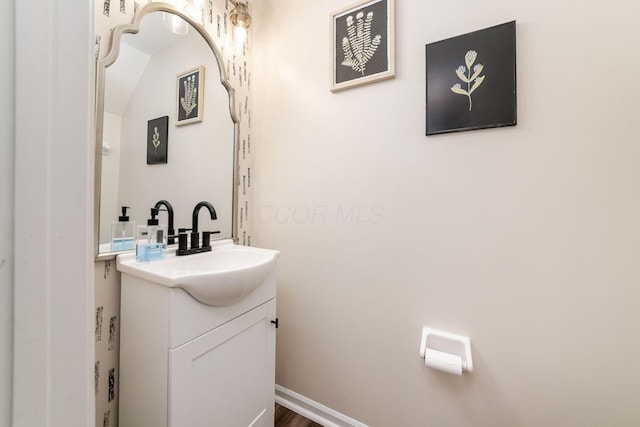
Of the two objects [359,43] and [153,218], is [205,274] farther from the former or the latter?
[359,43]

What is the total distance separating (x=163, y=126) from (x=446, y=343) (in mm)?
1581

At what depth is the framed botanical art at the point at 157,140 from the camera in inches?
42.0

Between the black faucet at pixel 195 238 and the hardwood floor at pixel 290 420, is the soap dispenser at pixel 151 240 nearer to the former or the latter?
the black faucet at pixel 195 238

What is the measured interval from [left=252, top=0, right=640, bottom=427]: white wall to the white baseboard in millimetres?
39

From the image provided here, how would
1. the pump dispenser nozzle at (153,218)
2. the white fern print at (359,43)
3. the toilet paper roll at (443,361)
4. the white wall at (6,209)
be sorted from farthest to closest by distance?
1. the white fern print at (359,43)
2. the pump dispenser nozzle at (153,218)
3. the toilet paper roll at (443,361)
4. the white wall at (6,209)

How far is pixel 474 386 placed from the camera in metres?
0.94

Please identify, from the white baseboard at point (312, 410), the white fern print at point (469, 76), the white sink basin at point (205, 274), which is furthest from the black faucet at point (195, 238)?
the white fern print at point (469, 76)

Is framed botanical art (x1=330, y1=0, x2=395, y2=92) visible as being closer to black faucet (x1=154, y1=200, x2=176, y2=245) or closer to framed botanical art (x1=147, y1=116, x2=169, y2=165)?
framed botanical art (x1=147, y1=116, x2=169, y2=165)

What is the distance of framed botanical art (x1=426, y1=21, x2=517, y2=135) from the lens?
34.5 inches

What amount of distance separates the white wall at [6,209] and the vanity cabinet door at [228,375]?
55 centimetres

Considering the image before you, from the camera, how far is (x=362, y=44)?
1.13 m

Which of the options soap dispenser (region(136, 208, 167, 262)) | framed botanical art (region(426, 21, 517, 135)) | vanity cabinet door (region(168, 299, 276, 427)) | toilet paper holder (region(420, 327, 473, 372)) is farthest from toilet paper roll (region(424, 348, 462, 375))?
soap dispenser (region(136, 208, 167, 262))

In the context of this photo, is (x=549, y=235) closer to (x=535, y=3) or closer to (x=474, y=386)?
(x=474, y=386)

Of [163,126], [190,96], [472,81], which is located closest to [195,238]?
[163,126]
